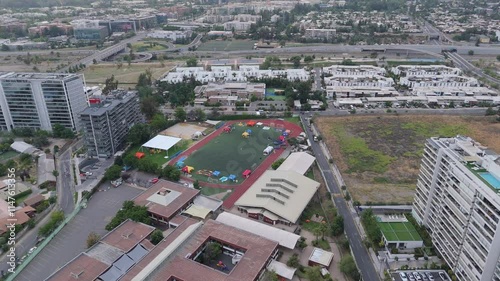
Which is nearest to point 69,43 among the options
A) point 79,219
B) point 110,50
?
point 110,50

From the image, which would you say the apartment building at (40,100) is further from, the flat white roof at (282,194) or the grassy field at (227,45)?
the grassy field at (227,45)

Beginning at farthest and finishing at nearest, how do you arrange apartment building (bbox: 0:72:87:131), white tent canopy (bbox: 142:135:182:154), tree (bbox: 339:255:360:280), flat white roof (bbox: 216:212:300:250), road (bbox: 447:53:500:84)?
road (bbox: 447:53:500:84) < apartment building (bbox: 0:72:87:131) < white tent canopy (bbox: 142:135:182:154) < flat white roof (bbox: 216:212:300:250) < tree (bbox: 339:255:360:280)

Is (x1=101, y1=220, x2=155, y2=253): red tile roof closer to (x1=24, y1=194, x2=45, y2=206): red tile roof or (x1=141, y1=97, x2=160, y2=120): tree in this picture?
(x1=24, y1=194, x2=45, y2=206): red tile roof

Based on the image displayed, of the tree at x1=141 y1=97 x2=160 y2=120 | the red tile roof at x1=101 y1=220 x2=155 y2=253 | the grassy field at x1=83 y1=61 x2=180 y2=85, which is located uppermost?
the tree at x1=141 y1=97 x2=160 y2=120

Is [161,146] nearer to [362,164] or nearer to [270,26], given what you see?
[362,164]

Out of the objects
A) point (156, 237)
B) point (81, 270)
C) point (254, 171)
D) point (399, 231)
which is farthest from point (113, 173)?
point (399, 231)

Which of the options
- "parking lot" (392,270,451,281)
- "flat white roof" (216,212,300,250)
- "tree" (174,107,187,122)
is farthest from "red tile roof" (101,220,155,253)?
"tree" (174,107,187,122)

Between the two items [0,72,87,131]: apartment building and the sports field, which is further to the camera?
[0,72,87,131]: apartment building
